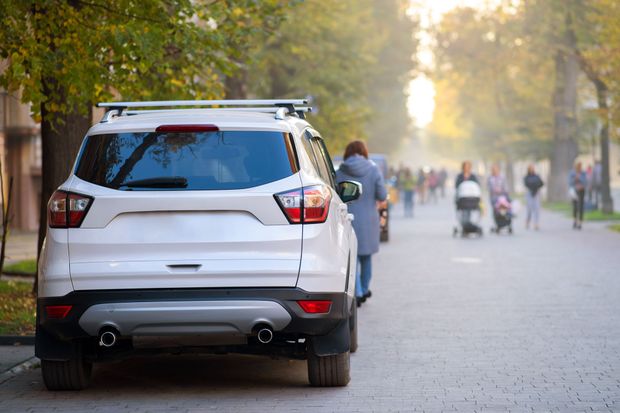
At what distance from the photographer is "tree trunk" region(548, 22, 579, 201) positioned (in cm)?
4628

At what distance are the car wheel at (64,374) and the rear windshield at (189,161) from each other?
1219 millimetres

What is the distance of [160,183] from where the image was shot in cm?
751

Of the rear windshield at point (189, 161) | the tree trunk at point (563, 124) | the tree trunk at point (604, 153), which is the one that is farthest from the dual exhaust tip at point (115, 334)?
the tree trunk at point (563, 124)

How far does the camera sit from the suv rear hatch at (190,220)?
7.38 metres

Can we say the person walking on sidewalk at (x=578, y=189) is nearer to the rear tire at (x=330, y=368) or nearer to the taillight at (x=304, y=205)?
the rear tire at (x=330, y=368)

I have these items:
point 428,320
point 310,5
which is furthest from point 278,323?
point 310,5

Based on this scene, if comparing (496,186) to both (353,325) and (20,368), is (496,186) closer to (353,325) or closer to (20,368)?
(353,325)

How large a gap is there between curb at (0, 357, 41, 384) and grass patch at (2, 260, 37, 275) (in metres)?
8.03

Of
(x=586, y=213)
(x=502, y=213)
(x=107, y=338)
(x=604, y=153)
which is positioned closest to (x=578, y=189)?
(x=502, y=213)

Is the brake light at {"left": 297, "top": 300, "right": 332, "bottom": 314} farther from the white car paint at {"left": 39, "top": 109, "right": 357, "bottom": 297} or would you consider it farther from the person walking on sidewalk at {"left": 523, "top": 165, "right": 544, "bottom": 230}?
the person walking on sidewalk at {"left": 523, "top": 165, "right": 544, "bottom": 230}

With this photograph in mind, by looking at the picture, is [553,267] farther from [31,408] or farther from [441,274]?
[31,408]

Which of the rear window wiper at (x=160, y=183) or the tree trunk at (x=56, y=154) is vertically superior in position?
the tree trunk at (x=56, y=154)

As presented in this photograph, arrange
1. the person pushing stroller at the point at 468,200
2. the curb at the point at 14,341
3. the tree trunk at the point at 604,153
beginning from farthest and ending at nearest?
1. the tree trunk at the point at 604,153
2. the person pushing stroller at the point at 468,200
3. the curb at the point at 14,341

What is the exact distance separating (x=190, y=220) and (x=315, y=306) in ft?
2.88
